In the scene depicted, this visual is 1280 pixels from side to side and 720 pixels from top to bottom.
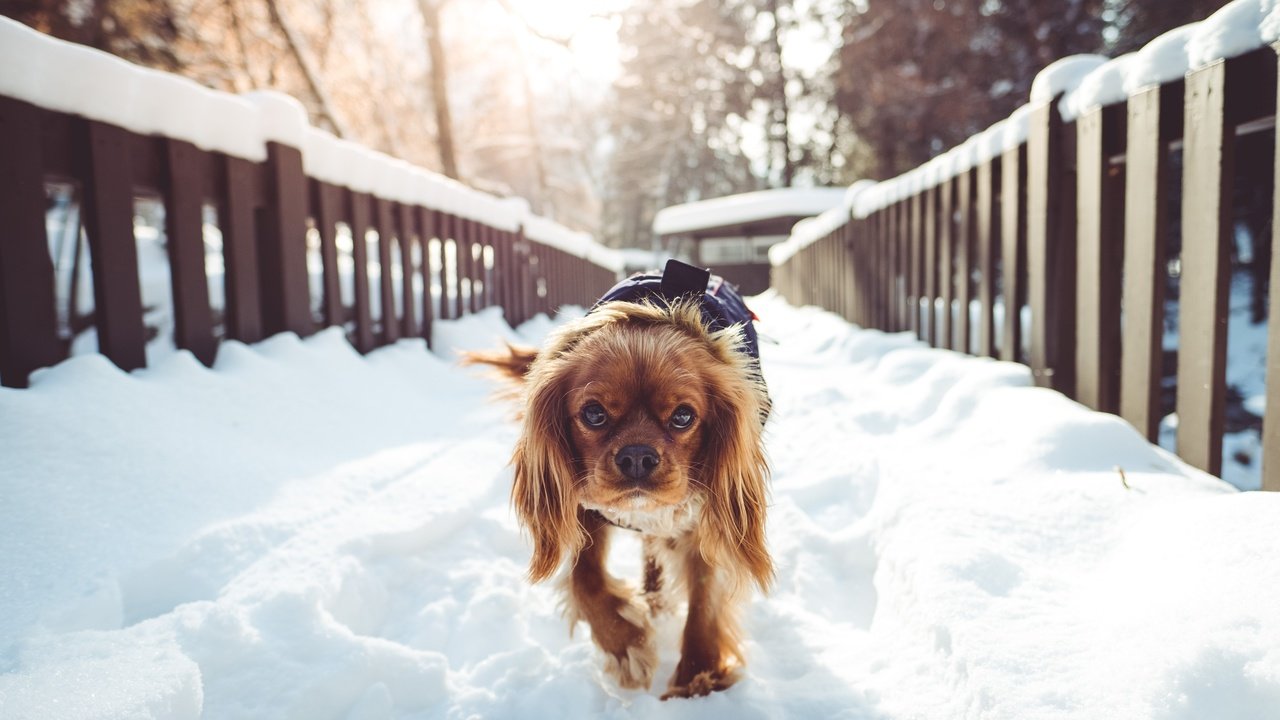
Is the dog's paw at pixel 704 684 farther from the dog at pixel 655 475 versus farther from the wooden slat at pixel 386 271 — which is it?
the wooden slat at pixel 386 271

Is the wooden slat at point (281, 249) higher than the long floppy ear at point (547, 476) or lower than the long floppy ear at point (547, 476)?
higher

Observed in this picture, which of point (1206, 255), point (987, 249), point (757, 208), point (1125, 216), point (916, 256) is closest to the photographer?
point (1206, 255)

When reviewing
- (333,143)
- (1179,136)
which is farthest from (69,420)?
(1179,136)

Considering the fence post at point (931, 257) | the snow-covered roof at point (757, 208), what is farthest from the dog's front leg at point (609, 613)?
the snow-covered roof at point (757, 208)

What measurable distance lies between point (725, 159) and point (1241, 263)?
1862cm

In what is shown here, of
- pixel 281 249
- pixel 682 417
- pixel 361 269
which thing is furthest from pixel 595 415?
pixel 361 269

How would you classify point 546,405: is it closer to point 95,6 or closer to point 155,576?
point 155,576

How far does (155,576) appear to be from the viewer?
1541mm

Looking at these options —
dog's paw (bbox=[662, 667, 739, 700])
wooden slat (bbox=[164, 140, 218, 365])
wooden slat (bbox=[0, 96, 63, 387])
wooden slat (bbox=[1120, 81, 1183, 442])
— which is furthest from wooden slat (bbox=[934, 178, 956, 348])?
wooden slat (bbox=[0, 96, 63, 387])

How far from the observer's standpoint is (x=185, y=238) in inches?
105

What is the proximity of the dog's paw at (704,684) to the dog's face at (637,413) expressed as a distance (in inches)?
16.3

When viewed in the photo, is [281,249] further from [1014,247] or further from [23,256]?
[1014,247]

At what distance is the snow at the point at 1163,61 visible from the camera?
1915 mm

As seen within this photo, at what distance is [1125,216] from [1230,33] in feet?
2.14
